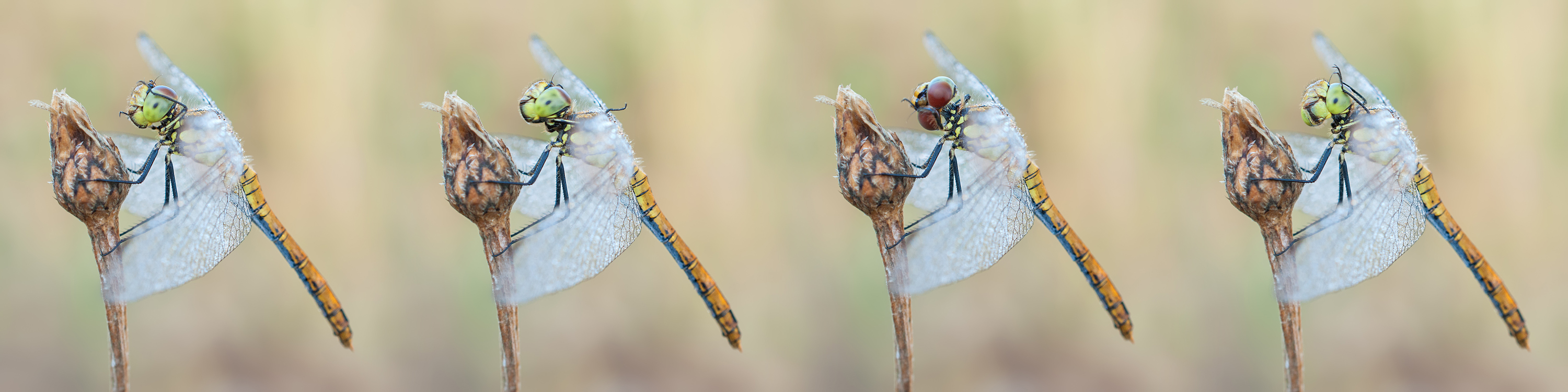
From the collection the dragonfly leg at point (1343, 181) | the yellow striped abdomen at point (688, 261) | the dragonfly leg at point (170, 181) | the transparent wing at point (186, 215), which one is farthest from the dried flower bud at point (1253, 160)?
the dragonfly leg at point (170, 181)

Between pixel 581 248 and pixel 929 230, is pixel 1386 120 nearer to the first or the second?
pixel 929 230

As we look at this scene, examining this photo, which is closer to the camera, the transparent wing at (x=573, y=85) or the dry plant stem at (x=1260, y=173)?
the dry plant stem at (x=1260, y=173)

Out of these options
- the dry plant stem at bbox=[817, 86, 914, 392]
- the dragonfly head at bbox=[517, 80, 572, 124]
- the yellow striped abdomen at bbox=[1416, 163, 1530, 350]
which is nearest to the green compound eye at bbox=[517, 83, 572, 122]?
the dragonfly head at bbox=[517, 80, 572, 124]

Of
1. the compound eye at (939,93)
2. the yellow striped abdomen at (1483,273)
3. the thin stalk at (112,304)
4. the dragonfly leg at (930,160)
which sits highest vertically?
the thin stalk at (112,304)

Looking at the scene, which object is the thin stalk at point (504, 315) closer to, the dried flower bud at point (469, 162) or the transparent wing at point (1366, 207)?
the dried flower bud at point (469, 162)

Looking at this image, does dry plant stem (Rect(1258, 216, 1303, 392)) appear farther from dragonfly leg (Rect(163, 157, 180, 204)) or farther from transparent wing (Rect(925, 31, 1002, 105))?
dragonfly leg (Rect(163, 157, 180, 204))

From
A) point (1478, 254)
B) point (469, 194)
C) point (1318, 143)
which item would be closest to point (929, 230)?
point (1318, 143)
